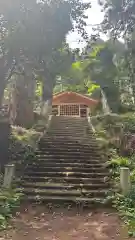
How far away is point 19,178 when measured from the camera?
32.0 feet

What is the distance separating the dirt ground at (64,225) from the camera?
6.21 meters

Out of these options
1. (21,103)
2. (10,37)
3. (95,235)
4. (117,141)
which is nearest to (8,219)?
(95,235)

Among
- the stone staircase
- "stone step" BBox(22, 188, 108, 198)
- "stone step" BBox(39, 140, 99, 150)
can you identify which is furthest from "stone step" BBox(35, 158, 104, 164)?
"stone step" BBox(22, 188, 108, 198)

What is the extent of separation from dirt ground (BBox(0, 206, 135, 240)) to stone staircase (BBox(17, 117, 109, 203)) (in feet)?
2.22

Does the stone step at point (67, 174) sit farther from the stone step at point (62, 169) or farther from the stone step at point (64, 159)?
the stone step at point (64, 159)

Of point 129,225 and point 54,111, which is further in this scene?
point 54,111

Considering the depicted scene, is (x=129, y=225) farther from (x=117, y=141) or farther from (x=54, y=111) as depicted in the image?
(x=54, y=111)

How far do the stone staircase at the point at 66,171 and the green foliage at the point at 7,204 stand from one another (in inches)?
18.2

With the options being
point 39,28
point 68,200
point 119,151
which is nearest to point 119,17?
point 39,28

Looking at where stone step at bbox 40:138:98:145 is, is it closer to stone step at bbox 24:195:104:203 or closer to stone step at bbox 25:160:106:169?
stone step at bbox 25:160:106:169

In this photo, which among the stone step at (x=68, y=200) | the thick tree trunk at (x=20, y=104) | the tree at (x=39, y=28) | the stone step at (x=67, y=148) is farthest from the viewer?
the thick tree trunk at (x=20, y=104)

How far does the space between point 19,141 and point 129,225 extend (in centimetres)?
719

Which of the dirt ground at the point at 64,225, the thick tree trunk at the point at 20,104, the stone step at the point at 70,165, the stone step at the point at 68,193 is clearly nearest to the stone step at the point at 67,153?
the stone step at the point at 70,165

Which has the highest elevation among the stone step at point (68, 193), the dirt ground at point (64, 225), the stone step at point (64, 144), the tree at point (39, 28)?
the tree at point (39, 28)
